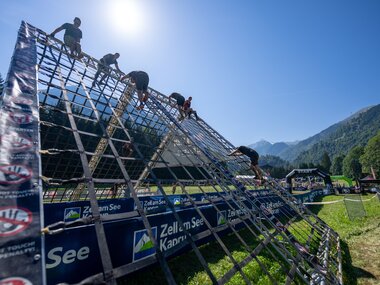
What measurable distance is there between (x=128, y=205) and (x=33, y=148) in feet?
24.7

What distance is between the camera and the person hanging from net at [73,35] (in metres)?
7.95

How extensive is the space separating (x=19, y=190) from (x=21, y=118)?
1425mm

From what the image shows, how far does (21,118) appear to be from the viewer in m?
2.81

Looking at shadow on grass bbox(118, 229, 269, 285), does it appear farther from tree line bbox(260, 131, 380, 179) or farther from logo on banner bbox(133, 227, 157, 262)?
tree line bbox(260, 131, 380, 179)

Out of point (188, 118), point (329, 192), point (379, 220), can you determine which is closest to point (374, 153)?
point (329, 192)

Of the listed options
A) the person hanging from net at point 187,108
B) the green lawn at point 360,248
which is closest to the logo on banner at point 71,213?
the person hanging from net at point 187,108

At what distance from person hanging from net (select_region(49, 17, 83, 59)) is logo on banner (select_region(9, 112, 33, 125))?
6.36 m

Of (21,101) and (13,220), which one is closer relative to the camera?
(13,220)

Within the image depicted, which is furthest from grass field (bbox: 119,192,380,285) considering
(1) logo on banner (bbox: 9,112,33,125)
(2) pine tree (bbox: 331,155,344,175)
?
(2) pine tree (bbox: 331,155,344,175)

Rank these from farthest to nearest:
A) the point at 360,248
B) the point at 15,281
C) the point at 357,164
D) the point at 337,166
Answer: the point at 337,166 < the point at 357,164 < the point at 360,248 < the point at 15,281

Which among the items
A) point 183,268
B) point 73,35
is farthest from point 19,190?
point 73,35

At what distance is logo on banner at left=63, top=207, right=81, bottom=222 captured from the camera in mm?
6950

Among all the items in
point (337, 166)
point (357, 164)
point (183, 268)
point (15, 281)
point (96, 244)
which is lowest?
point (337, 166)

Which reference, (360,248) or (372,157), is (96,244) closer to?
(360,248)
